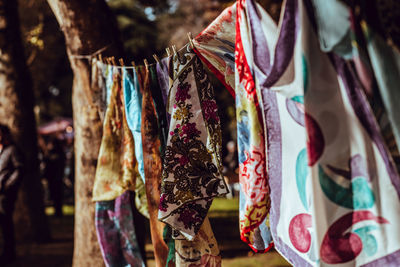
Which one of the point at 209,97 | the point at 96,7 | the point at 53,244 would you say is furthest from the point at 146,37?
the point at 209,97

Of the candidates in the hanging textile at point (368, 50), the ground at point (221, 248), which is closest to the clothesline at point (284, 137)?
the hanging textile at point (368, 50)

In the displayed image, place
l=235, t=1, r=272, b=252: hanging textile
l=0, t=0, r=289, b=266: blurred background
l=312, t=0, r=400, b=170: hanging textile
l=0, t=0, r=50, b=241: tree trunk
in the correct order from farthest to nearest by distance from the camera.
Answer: l=0, t=0, r=50, b=241: tree trunk → l=0, t=0, r=289, b=266: blurred background → l=235, t=1, r=272, b=252: hanging textile → l=312, t=0, r=400, b=170: hanging textile

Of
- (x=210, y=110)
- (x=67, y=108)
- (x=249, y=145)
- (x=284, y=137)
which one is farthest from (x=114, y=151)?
(x=67, y=108)

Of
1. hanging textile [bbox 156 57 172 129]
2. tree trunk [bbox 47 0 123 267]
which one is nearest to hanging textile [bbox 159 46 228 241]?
hanging textile [bbox 156 57 172 129]

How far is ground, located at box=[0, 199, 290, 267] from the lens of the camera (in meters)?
5.49

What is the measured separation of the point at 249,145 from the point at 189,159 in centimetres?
51

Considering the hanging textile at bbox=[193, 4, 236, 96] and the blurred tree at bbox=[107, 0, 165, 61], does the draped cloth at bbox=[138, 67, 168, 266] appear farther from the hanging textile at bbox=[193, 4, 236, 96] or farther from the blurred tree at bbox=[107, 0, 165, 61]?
the blurred tree at bbox=[107, 0, 165, 61]

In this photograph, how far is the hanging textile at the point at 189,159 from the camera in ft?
8.68

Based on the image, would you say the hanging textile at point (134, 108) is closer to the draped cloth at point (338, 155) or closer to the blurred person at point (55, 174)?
the draped cloth at point (338, 155)

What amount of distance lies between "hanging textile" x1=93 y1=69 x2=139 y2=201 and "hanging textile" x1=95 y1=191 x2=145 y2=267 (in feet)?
0.75

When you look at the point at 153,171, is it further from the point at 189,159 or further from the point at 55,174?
the point at 55,174

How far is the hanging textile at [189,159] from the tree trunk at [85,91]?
53.9 inches

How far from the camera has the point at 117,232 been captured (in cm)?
371

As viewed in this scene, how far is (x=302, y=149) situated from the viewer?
2.07m
